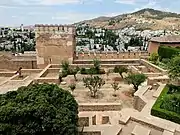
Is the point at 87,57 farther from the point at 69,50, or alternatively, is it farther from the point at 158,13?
the point at 158,13

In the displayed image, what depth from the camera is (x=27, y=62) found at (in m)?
21.2

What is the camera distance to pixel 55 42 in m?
20.1

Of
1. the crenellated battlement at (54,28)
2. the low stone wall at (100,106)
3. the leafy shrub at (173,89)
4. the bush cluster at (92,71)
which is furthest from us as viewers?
the crenellated battlement at (54,28)

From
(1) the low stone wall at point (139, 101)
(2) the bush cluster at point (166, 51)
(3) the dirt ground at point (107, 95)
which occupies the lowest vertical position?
(3) the dirt ground at point (107, 95)

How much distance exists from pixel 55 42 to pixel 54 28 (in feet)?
3.68

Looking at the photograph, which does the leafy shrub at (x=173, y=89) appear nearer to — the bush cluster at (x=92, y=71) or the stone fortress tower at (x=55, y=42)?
the bush cluster at (x=92, y=71)

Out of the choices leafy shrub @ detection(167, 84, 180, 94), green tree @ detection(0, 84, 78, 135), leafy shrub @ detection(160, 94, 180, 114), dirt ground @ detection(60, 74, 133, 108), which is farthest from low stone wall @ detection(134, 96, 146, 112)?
green tree @ detection(0, 84, 78, 135)

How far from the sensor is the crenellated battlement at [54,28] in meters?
19.9

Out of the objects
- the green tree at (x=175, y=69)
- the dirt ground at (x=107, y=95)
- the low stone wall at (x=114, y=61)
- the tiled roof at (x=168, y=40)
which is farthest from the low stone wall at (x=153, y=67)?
the tiled roof at (x=168, y=40)

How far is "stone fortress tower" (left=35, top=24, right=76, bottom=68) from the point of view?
20.0 metres

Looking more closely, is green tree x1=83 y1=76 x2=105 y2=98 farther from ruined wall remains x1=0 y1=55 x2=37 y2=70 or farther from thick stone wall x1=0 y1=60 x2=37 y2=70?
thick stone wall x1=0 y1=60 x2=37 y2=70

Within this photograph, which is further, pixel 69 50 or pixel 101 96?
pixel 69 50

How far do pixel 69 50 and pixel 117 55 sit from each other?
16.2ft

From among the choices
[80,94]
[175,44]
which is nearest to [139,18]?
[175,44]
